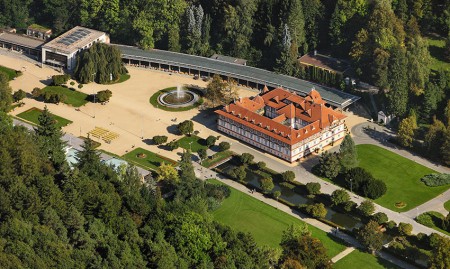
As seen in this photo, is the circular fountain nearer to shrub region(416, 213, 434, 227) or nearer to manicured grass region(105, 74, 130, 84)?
manicured grass region(105, 74, 130, 84)

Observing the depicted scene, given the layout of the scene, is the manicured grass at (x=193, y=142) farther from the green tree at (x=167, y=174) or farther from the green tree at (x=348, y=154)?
the green tree at (x=348, y=154)

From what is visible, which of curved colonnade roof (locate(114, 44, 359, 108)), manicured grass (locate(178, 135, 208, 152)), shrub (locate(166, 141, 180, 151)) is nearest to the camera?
shrub (locate(166, 141, 180, 151))

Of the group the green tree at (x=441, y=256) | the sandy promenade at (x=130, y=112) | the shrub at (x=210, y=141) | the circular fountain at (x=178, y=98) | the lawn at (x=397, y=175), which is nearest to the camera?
the green tree at (x=441, y=256)

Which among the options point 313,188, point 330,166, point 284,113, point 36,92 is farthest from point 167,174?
point 36,92

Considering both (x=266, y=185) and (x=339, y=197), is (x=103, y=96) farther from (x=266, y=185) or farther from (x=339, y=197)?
(x=339, y=197)

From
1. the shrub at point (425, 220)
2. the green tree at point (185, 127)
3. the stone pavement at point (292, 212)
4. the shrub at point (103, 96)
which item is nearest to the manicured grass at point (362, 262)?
the stone pavement at point (292, 212)

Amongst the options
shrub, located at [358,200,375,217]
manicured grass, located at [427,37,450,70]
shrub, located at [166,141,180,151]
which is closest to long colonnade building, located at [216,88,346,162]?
shrub, located at [166,141,180,151]
